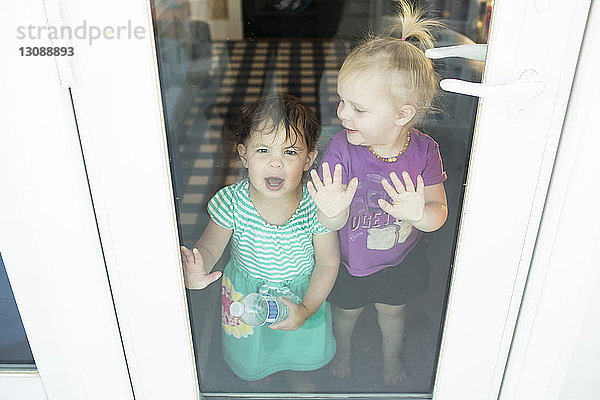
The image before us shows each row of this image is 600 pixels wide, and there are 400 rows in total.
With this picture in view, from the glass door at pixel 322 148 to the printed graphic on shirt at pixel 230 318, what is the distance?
2 cm

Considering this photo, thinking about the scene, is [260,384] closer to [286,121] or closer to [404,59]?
[286,121]

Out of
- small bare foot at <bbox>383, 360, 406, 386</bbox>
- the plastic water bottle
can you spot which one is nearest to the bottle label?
the plastic water bottle

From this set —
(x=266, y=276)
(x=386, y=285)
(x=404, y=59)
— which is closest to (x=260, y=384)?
(x=266, y=276)

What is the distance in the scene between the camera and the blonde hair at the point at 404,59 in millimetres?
1044

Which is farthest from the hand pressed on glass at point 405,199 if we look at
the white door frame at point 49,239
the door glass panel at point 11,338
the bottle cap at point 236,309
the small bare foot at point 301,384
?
the door glass panel at point 11,338

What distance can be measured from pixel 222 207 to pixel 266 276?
0.72ft

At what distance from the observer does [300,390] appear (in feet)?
4.83

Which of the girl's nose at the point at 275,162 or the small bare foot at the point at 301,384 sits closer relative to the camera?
the girl's nose at the point at 275,162

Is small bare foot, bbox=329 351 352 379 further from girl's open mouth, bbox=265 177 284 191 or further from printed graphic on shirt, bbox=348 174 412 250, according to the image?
girl's open mouth, bbox=265 177 284 191

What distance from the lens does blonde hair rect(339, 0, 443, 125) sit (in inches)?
41.1

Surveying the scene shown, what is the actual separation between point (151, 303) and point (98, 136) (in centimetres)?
43

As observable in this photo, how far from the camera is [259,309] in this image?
1377mm

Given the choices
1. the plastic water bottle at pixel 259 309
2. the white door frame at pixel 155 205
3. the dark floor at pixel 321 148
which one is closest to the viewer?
the white door frame at pixel 155 205

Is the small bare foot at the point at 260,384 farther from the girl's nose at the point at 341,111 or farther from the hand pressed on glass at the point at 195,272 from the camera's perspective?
the girl's nose at the point at 341,111
